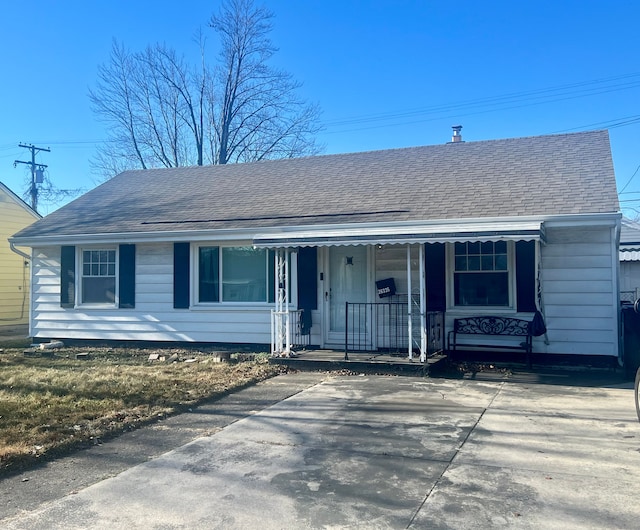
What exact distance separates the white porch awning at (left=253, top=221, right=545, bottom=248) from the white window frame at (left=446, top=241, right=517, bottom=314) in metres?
0.88

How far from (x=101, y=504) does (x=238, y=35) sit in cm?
2779

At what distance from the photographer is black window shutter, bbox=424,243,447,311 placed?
990 cm

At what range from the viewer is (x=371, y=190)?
11.6 meters

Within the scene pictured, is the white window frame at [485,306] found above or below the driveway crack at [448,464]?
above

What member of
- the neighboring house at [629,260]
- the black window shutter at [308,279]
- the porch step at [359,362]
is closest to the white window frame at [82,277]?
the black window shutter at [308,279]

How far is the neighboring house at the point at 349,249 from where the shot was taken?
356 inches

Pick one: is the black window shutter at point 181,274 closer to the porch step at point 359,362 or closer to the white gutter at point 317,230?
the white gutter at point 317,230

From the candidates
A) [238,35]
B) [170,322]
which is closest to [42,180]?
[238,35]

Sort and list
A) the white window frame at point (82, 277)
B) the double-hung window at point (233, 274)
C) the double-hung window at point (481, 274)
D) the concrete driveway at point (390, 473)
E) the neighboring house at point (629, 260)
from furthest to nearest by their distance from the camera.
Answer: the neighboring house at point (629, 260), the white window frame at point (82, 277), the double-hung window at point (233, 274), the double-hung window at point (481, 274), the concrete driveway at point (390, 473)

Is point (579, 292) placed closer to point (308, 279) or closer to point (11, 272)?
point (308, 279)

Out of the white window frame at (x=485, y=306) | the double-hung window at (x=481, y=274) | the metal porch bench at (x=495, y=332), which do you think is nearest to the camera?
the metal porch bench at (x=495, y=332)

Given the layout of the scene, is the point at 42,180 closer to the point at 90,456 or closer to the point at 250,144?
the point at 250,144

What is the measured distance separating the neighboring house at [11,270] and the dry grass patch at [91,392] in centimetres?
874

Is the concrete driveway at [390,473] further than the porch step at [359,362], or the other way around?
the porch step at [359,362]
